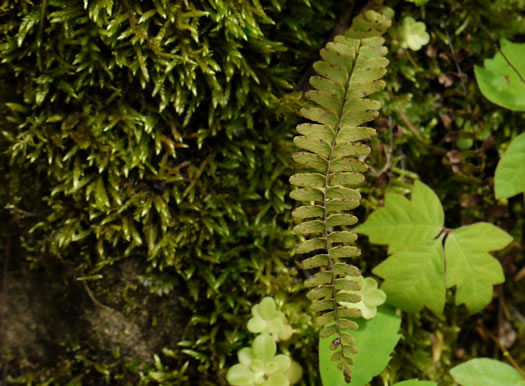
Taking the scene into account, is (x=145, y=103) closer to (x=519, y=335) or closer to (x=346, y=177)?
(x=346, y=177)

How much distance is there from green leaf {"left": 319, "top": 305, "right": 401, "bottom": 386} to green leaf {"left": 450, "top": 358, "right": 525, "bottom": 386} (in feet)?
0.89

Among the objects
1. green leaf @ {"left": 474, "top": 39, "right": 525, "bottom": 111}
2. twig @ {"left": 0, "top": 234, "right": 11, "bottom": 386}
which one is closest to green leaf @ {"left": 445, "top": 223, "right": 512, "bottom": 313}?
green leaf @ {"left": 474, "top": 39, "right": 525, "bottom": 111}

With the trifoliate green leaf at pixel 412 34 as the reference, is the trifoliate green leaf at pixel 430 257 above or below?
below

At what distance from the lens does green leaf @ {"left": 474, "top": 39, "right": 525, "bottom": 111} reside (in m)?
1.67

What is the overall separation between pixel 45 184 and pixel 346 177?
118 centimetres

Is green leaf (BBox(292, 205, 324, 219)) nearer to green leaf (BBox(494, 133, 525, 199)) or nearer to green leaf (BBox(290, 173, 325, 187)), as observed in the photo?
green leaf (BBox(290, 173, 325, 187))

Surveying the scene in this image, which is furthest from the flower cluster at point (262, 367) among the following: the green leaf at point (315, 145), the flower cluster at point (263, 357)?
the green leaf at point (315, 145)

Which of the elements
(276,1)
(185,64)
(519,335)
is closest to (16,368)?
(185,64)

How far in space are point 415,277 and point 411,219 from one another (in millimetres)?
226

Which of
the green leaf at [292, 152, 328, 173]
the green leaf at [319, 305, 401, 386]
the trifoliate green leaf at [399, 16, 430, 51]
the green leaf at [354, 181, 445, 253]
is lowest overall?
the green leaf at [319, 305, 401, 386]

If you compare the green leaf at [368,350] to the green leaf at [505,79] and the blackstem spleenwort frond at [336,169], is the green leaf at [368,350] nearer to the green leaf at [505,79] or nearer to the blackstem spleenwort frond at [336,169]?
the blackstem spleenwort frond at [336,169]

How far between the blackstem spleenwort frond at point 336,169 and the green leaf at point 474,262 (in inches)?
21.5

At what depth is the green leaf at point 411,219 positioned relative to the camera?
5.26 ft

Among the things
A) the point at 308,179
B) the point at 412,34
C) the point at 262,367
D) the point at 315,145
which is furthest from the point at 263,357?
the point at 412,34
